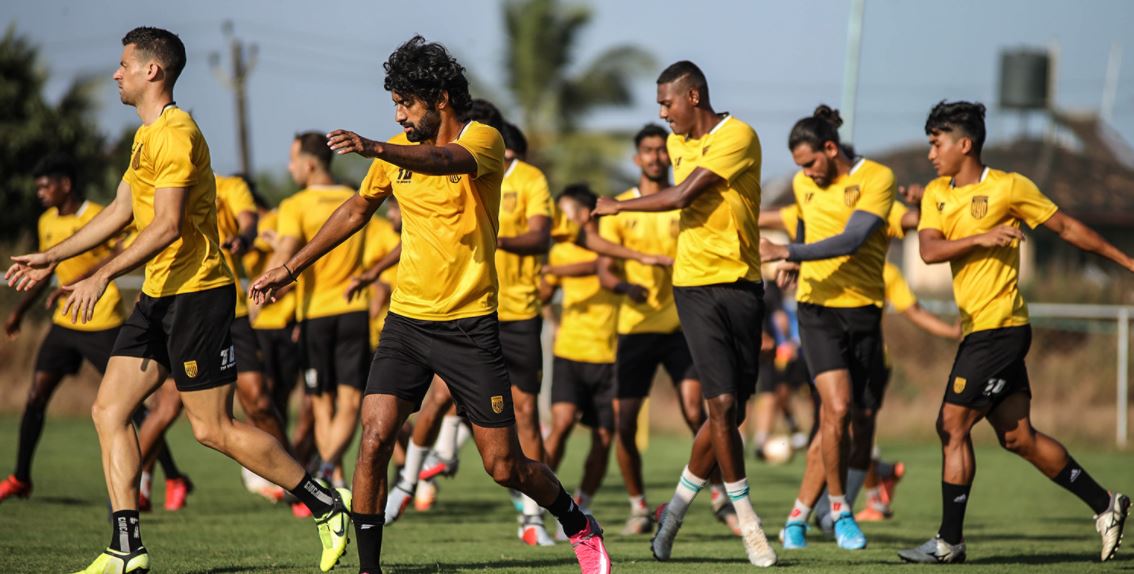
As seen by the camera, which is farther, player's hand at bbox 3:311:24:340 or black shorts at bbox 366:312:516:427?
player's hand at bbox 3:311:24:340

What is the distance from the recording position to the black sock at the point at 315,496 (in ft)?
23.0

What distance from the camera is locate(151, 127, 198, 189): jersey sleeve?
6.85 m

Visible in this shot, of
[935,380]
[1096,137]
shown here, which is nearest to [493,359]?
[935,380]

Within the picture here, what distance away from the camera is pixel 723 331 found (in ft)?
26.5

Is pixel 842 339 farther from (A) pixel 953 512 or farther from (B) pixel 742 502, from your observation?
(B) pixel 742 502

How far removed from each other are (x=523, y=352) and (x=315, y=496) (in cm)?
283

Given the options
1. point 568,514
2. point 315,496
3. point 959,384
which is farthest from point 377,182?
point 959,384

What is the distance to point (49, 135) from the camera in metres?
30.6

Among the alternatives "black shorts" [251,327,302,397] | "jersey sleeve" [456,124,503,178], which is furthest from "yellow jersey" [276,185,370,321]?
"jersey sleeve" [456,124,503,178]

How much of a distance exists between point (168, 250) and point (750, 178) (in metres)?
3.37

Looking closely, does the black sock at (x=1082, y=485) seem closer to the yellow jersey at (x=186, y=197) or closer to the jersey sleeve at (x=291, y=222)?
the yellow jersey at (x=186, y=197)

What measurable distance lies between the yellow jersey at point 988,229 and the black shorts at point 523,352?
116 inches

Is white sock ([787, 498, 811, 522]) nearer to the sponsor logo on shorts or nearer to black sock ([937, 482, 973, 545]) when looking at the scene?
black sock ([937, 482, 973, 545])

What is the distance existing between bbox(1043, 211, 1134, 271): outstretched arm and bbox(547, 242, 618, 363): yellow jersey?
11.9 ft
